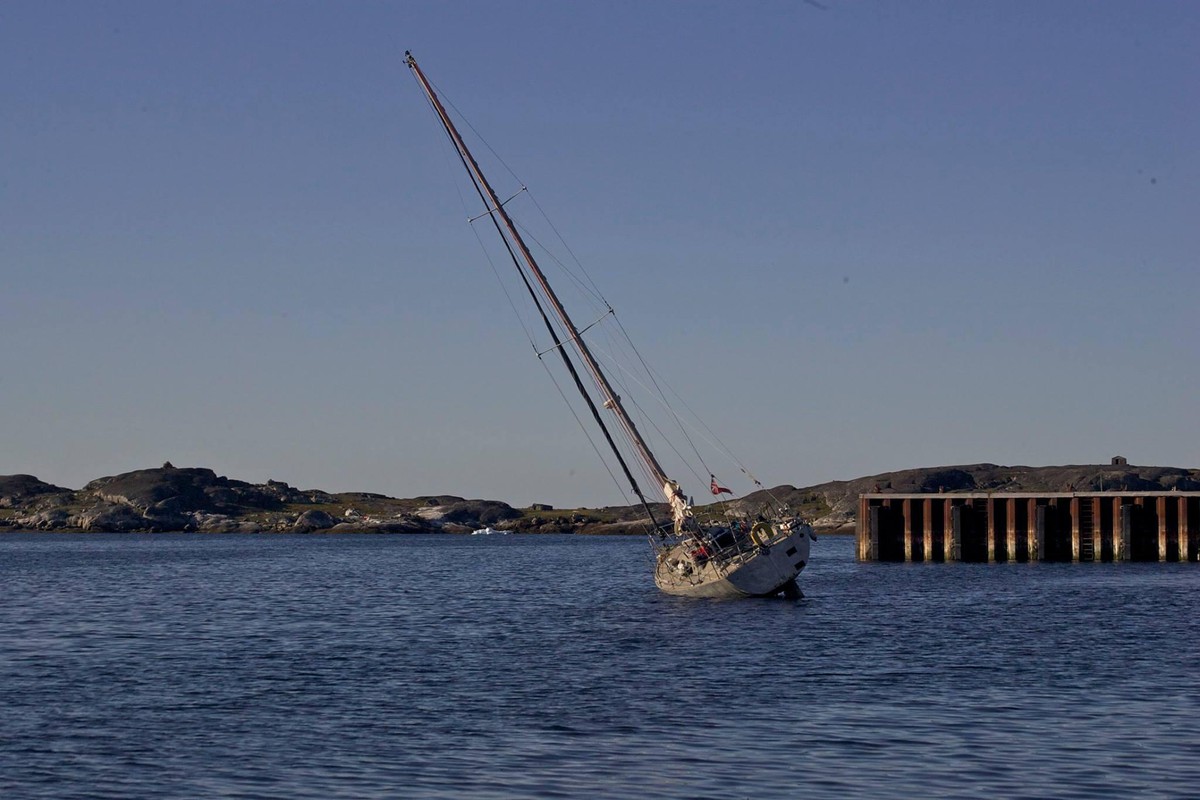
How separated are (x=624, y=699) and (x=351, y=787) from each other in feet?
37.4

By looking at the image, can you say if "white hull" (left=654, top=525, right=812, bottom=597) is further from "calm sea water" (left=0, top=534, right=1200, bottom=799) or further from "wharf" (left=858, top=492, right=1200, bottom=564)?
"wharf" (left=858, top=492, right=1200, bottom=564)

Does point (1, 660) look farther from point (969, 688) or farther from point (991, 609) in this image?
point (991, 609)

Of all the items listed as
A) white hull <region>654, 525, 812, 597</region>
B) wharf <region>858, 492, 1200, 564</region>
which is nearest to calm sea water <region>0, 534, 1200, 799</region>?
white hull <region>654, 525, 812, 597</region>

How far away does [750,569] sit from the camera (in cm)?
6369

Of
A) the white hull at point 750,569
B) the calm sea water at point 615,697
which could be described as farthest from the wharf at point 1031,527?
the white hull at point 750,569

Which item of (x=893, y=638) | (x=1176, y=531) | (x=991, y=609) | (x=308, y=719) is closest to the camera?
(x=308, y=719)

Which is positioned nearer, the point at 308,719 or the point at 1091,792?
the point at 1091,792

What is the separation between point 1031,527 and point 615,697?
2525 inches

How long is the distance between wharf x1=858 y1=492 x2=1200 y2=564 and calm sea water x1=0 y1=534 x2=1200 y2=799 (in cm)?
2173

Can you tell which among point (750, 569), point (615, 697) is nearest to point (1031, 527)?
point (750, 569)

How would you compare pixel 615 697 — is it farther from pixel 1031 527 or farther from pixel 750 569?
pixel 1031 527

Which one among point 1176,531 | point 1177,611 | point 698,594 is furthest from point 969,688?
point 1176,531

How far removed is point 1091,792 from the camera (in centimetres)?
2445

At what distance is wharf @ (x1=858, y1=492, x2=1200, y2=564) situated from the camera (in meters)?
91.8
